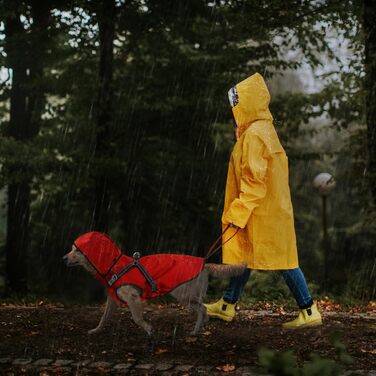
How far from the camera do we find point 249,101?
612 centimetres

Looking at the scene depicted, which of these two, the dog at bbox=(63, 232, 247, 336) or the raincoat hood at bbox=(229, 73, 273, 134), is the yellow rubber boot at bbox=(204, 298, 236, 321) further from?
the raincoat hood at bbox=(229, 73, 273, 134)

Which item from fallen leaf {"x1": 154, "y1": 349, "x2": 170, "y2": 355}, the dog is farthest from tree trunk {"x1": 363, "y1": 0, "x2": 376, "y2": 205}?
fallen leaf {"x1": 154, "y1": 349, "x2": 170, "y2": 355}

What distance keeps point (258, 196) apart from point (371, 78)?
4781mm

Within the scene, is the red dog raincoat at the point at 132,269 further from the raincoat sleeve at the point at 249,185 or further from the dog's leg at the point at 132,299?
the raincoat sleeve at the point at 249,185

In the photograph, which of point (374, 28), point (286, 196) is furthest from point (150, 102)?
point (286, 196)

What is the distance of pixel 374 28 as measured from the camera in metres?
9.41

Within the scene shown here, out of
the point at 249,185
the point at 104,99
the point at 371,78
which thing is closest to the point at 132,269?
the point at 249,185

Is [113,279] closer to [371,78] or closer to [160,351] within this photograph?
[160,351]

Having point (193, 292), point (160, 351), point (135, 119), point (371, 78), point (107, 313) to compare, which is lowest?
point (160, 351)

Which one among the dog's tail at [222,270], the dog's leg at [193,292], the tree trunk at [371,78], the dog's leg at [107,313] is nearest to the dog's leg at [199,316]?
the dog's leg at [193,292]

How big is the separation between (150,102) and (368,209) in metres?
5.67

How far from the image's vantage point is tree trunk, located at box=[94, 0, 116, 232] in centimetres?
1359

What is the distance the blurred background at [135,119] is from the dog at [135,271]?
7.22 m

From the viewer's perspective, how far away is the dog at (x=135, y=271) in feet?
17.7
